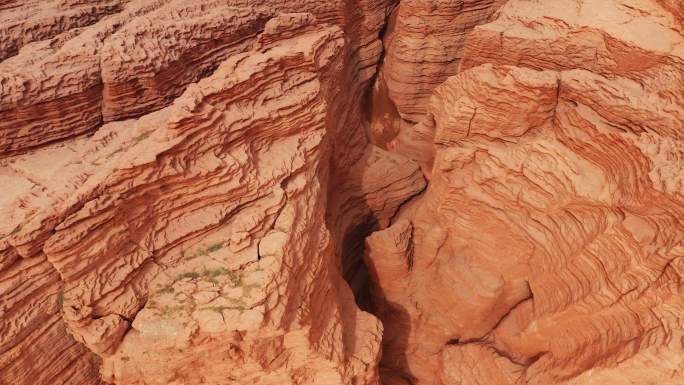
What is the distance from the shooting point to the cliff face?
3.65 metres

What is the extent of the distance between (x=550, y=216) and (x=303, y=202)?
240 centimetres

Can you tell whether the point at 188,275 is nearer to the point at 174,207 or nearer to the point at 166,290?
the point at 166,290

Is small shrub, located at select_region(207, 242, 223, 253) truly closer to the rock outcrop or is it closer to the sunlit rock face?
the rock outcrop

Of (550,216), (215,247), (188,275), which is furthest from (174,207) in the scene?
(550,216)

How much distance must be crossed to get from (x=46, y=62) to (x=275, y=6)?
2.51 metres

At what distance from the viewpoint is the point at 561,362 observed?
15.9 ft

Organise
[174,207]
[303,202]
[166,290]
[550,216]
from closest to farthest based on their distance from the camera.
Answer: [166,290], [174,207], [303,202], [550,216]

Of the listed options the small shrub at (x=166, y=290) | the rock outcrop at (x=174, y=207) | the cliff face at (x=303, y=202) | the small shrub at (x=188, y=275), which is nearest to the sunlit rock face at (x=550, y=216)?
the cliff face at (x=303, y=202)

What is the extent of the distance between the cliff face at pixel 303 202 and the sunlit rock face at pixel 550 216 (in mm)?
21

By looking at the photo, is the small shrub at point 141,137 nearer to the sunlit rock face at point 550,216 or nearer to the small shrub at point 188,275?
the small shrub at point 188,275

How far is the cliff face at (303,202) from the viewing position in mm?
3650

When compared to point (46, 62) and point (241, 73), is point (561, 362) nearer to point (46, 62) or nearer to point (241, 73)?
point (241, 73)

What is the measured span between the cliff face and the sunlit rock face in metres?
0.02

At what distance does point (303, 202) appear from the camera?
445 cm
